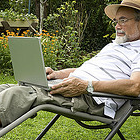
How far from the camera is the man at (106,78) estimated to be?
213 centimetres

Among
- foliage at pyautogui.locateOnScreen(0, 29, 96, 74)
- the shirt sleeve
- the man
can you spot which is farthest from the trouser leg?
foliage at pyautogui.locateOnScreen(0, 29, 96, 74)

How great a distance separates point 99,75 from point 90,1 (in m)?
8.20

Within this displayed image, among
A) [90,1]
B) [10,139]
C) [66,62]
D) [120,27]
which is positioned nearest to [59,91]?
[120,27]

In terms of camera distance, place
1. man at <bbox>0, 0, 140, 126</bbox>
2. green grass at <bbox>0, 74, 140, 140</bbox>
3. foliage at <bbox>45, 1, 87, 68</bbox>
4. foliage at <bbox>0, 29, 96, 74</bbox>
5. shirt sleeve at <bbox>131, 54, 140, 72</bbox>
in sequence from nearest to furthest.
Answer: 1. man at <bbox>0, 0, 140, 126</bbox>
2. shirt sleeve at <bbox>131, 54, 140, 72</bbox>
3. green grass at <bbox>0, 74, 140, 140</bbox>
4. foliage at <bbox>0, 29, 96, 74</bbox>
5. foliage at <bbox>45, 1, 87, 68</bbox>

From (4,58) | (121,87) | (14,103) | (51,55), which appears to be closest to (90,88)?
(121,87)

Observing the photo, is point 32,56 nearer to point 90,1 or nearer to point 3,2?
point 90,1

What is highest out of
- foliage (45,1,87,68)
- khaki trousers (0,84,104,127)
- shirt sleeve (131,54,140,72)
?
shirt sleeve (131,54,140,72)

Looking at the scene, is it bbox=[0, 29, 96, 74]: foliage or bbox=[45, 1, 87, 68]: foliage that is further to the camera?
bbox=[45, 1, 87, 68]: foliage

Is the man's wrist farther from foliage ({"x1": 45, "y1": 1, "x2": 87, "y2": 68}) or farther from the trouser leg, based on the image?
foliage ({"x1": 45, "y1": 1, "x2": 87, "y2": 68})

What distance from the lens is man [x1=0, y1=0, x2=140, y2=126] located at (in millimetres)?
2131

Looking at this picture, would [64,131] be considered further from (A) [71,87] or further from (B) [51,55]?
(B) [51,55]

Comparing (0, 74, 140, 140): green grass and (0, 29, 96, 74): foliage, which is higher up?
(0, 74, 140, 140): green grass

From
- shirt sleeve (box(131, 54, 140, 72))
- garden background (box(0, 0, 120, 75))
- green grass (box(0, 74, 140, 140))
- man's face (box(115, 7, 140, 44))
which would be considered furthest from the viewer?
garden background (box(0, 0, 120, 75))

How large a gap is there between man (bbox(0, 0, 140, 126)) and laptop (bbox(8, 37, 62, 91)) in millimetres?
104
